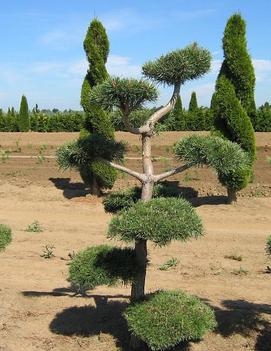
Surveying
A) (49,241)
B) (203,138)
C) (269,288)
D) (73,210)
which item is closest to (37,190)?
(73,210)

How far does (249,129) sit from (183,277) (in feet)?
20.3

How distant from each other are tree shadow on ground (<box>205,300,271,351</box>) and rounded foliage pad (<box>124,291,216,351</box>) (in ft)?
2.48

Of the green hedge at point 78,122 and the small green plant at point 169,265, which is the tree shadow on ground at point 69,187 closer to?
the small green plant at point 169,265

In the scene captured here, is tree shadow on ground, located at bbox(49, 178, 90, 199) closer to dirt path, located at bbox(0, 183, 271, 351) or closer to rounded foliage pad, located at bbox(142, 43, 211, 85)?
dirt path, located at bbox(0, 183, 271, 351)

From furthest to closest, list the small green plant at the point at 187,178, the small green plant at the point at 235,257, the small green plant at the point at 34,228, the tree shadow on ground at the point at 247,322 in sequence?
the small green plant at the point at 187,178
the small green plant at the point at 34,228
the small green plant at the point at 235,257
the tree shadow on ground at the point at 247,322

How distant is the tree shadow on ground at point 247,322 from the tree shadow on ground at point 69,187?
28.5ft

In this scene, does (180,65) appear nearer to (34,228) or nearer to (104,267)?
(104,267)

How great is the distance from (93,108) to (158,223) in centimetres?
977

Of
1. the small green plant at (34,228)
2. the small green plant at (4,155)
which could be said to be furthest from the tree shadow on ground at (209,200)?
the small green plant at (4,155)

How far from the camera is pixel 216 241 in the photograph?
9.44 m

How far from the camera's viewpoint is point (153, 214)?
166 inches

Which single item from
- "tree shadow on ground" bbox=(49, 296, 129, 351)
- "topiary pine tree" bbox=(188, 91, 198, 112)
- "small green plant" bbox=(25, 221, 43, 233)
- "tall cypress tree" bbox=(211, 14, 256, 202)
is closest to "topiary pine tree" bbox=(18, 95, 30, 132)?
"topiary pine tree" bbox=(188, 91, 198, 112)

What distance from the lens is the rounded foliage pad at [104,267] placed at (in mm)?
4844

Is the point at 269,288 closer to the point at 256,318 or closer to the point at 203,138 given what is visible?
the point at 256,318
